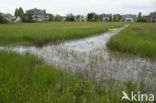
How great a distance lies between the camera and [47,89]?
4328 millimetres

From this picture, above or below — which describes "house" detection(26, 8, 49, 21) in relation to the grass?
above

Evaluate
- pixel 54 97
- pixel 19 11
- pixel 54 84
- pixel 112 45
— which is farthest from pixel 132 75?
pixel 19 11

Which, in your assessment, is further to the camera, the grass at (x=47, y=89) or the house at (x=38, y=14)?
the house at (x=38, y=14)

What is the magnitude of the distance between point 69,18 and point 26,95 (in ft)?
326

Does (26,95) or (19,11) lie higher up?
(19,11)

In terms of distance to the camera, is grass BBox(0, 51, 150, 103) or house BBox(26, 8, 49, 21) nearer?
grass BBox(0, 51, 150, 103)

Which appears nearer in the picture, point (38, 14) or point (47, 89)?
point (47, 89)

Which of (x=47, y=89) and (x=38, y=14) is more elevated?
(x=38, y=14)

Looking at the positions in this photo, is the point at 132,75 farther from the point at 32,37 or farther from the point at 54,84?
the point at 32,37

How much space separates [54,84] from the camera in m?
4.73

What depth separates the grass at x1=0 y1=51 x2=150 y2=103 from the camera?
12.4ft

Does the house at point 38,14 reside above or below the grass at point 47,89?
above

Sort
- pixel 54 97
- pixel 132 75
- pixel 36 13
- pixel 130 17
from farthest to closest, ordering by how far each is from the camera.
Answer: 1. pixel 130 17
2. pixel 36 13
3. pixel 132 75
4. pixel 54 97

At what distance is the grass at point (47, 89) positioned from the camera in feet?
12.4
